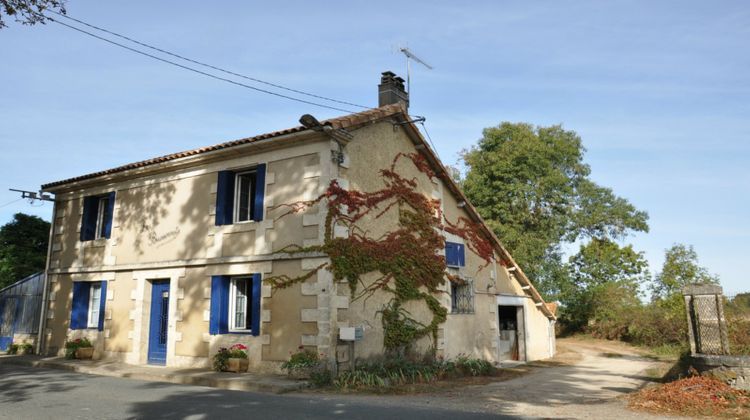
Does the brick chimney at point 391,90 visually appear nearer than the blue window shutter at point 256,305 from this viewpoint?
No

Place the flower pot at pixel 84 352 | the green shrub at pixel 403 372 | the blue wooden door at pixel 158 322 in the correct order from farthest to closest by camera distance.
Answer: the flower pot at pixel 84 352 < the blue wooden door at pixel 158 322 < the green shrub at pixel 403 372

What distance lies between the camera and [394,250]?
482 inches

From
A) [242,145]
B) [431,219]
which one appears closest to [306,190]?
[242,145]

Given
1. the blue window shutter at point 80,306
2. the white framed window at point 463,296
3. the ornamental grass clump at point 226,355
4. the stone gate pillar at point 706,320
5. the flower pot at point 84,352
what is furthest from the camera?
the white framed window at point 463,296

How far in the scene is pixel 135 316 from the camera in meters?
12.9

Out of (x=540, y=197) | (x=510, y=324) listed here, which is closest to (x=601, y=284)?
(x=540, y=197)

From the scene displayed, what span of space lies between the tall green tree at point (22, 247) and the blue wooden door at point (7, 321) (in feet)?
21.1

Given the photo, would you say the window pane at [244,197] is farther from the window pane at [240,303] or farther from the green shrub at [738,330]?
the green shrub at [738,330]

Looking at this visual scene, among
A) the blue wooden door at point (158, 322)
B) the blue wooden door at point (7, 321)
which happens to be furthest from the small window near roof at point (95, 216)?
the blue wooden door at point (7, 321)

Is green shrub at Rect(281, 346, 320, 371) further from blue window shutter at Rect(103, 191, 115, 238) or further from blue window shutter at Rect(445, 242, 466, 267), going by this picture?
blue window shutter at Rect(103, 191, 115, 238)

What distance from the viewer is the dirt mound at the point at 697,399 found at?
7391mm

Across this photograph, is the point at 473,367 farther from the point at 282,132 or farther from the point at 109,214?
the point at 109,214

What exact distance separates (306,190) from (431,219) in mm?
4272

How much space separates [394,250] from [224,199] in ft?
13.1
